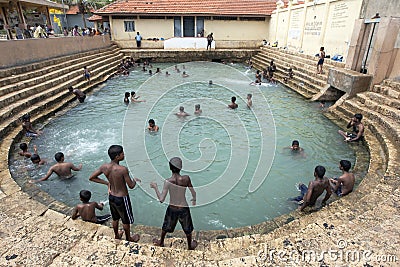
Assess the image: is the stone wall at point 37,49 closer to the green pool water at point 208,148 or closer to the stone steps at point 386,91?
the green pool water at point 208,148

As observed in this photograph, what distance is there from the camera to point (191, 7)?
91.6 ft

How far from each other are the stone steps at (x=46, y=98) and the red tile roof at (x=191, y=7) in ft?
A: 36.0

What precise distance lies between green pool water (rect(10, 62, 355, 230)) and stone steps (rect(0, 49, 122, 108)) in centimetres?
153

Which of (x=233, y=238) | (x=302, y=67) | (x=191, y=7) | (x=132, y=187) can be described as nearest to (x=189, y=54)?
(x=191, y=7)

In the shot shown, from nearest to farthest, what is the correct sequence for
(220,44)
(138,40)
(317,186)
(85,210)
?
(85,210)
(317,186)
(138,40)
(220,44)

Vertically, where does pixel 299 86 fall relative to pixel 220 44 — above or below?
below

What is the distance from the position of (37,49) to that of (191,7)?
61.5ft

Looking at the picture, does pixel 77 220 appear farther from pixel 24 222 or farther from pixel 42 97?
pixel 42 97

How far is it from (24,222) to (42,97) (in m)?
8.50

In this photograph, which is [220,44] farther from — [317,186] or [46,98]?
[317,186]

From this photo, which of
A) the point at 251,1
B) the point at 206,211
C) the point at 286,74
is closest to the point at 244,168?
the point at 206,211

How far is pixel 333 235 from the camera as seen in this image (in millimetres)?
3354

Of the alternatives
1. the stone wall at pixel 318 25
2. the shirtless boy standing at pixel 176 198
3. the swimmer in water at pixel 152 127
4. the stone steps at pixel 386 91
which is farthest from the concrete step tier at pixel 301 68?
the shirtless boy standing at pixel 176 198

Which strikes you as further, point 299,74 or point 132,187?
point 299,74
